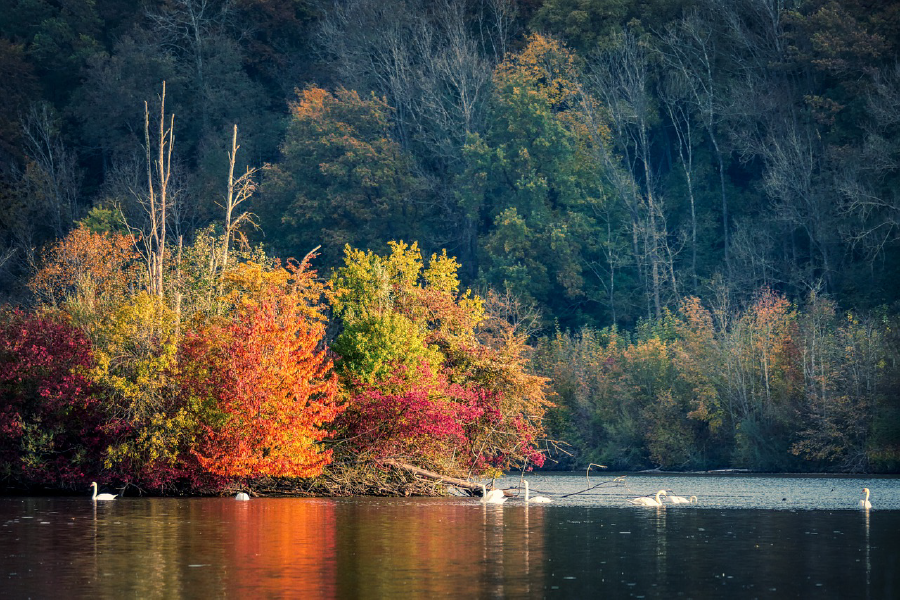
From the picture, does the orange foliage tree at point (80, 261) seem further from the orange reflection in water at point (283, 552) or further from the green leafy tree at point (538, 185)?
the orange reflection in water at point (283, 552)

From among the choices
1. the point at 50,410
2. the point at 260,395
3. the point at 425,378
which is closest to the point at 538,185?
the point at 425,378

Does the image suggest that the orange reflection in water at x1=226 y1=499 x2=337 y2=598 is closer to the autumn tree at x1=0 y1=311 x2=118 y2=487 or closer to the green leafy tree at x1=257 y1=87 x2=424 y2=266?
the autumn tree at x1=0 y1=311 x2=118 y2=487

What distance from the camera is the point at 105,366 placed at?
38.8m

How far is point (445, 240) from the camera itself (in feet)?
258

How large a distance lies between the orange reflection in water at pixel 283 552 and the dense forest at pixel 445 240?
5954 mm

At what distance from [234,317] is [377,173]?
36.8m

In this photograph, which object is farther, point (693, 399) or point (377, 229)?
point (377, 229)

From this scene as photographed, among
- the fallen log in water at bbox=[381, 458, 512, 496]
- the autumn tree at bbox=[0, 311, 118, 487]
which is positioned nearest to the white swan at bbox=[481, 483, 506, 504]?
the fallen log in water at bbox=[381, 458, 512, 496]

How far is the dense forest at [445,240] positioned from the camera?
40000mm

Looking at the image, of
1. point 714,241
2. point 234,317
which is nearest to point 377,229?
point 714,241

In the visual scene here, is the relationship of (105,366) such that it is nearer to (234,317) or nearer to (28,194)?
(234,317)

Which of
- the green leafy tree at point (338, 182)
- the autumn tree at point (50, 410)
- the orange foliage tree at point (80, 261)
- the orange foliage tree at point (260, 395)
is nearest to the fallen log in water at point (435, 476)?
the orange foliage tree at point (260, 395)

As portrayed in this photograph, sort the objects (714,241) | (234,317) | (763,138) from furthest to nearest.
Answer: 1. (714,241)
2. (763,138)
3. (234,317)

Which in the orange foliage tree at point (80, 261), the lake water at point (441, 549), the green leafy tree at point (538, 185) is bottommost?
the lake water at point (441, 549)
